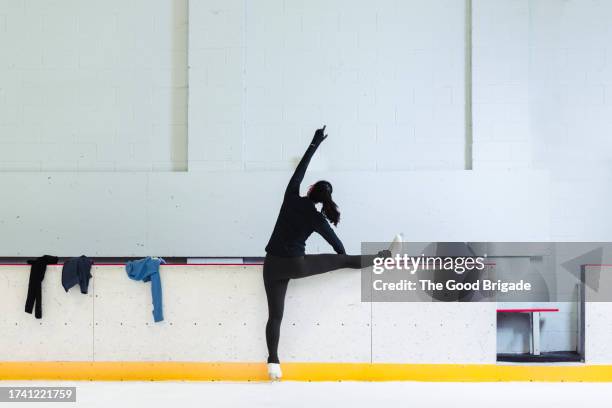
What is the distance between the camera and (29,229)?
739 cm

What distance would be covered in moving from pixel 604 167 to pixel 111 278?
5.15 metres

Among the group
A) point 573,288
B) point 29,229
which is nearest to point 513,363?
point 573,288

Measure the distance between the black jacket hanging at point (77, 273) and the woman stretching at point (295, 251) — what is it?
1.49m

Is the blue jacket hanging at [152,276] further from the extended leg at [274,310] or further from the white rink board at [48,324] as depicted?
the extended leg at [274,310]

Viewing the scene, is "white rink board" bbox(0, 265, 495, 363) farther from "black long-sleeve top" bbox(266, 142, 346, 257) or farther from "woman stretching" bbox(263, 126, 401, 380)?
"black long-sleeve top" bbox(266, 142, 346, 257)

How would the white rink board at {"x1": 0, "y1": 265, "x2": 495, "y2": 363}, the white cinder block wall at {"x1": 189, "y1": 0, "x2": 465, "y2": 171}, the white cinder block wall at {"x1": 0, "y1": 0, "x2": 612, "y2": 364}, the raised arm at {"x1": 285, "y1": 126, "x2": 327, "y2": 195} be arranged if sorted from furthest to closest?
the white cinder block wall at {"x1": 189, "y1": 0, "x2": 465, "y2": 171}
the white cinder block wall at {"x1": 0, "y1": 0, "x2": 612, "y2": 364}
the white rink board at {"x1": 0, "y1": 265, "x2": 495, "y2": 363}
the raised arm at {"x1": 285, "y1": 126, "x2": 327, "y2": 195}

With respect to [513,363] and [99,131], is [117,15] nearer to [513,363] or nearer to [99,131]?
[99,131]

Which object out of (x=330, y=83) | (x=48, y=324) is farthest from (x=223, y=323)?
(x=330, y=83)

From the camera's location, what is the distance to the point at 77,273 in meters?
5.66

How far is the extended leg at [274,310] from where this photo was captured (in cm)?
542

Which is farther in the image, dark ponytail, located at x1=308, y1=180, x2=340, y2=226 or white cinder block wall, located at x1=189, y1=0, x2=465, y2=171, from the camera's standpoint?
white cinder block wall, located at x1=189, y1=0, x2=465, y2=171

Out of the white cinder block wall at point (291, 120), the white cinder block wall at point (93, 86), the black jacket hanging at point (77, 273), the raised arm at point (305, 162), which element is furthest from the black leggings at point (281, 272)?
the white cinder block wall at point (93, 86)

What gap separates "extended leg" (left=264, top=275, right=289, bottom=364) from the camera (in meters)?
5.42

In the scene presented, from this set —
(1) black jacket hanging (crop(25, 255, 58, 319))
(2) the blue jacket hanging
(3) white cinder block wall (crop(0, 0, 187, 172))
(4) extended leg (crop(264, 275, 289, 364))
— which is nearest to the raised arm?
(4) extended leg (crop(264, 275, 289, 364))
